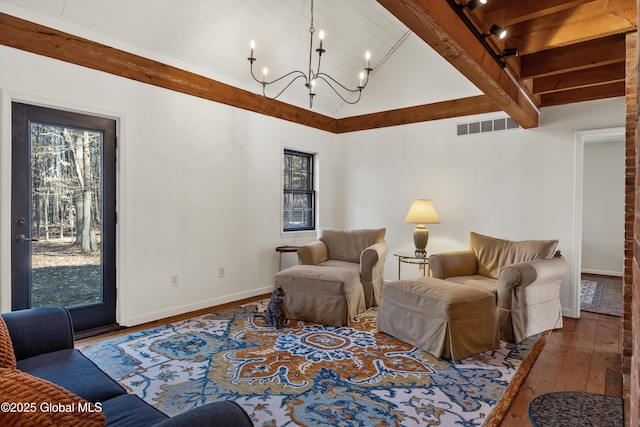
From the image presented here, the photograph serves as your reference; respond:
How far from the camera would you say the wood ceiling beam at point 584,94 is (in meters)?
3.68

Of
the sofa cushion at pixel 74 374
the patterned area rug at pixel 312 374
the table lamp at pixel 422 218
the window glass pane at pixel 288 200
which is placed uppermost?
the window glass pane at pixel 288 200

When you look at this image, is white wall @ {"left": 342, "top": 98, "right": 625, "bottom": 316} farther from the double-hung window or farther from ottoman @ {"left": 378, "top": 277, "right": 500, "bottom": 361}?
ottoman @ {"left": 378, "top": 277, "right": 500, "bottom": 361}

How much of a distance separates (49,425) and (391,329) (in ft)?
9.31

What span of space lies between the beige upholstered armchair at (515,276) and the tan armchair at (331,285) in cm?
70

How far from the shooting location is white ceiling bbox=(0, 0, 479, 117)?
3172 millimetres

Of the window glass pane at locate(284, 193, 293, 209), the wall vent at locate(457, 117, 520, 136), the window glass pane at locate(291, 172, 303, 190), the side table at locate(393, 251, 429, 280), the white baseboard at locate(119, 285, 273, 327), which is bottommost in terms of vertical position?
the white baseboard at locate(119, 285, 273, 327)

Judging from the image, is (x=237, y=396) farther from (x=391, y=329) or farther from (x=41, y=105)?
(x=41, y=105)

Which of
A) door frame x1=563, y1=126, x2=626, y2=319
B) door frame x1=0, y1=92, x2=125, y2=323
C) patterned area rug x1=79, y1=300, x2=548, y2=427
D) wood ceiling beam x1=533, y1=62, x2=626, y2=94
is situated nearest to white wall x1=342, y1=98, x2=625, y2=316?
door frame x1=563, y1=126, x2=626, y2=319

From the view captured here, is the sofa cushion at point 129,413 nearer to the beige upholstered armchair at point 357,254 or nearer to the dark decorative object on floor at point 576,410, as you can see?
the dark decorative object on floor at point 576,410

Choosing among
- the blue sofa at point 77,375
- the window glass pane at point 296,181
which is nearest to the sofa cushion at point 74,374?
the blue sofa at point 77,375

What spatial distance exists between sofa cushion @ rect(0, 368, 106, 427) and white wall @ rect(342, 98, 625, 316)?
14.6ft

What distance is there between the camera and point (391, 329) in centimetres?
326

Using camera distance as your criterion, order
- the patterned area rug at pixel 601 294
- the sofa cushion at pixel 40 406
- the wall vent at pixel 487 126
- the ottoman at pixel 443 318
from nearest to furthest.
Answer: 1. the sofa cushion at pixel 40 406
2. the ottoman at pixel 443 318
3. the patterned area rug at pixel 601 294
4. the wall vent at pixel 487 126

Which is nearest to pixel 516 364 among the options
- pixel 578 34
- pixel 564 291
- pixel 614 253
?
pixel 564 291
